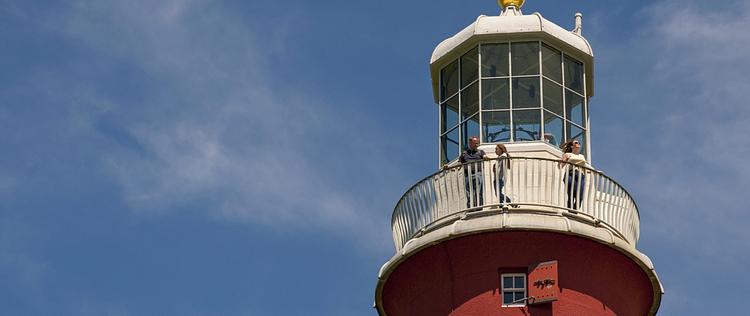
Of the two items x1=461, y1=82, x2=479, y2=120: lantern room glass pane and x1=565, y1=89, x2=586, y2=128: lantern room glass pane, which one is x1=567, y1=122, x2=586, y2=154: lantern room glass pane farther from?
x1=461, y1=82, x2=479, y2=120: lantern room glass pane

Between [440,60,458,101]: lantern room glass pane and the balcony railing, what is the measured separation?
349 centimetres

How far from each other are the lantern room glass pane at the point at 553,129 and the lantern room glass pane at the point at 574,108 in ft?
1.26

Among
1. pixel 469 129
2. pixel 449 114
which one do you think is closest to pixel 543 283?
pixel 469 129

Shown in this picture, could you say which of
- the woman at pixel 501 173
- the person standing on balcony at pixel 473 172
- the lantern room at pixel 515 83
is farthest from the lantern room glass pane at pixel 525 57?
the woman at pixel 501 173

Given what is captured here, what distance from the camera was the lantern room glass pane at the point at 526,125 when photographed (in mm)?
36281

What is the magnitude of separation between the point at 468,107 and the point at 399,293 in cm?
444

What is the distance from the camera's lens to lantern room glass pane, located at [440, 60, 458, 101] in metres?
37.8

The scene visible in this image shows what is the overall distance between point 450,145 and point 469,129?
0.52 m

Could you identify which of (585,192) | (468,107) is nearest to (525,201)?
(585,192)

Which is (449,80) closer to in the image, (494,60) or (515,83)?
(494,60)

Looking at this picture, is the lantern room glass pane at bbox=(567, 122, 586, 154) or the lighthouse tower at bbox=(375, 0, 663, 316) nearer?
the lighthouse tower at bbox=(375, 0, 663, 316)

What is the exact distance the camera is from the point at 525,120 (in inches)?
1441

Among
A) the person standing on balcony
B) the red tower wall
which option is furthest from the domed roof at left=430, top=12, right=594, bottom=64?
the red tower wall

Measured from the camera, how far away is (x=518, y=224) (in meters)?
33.2
